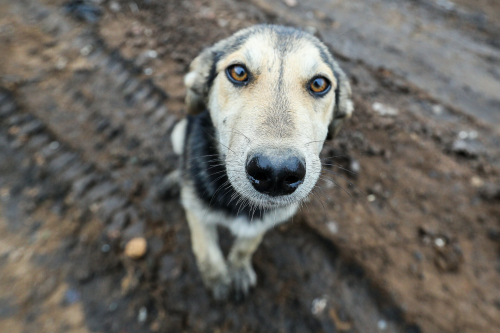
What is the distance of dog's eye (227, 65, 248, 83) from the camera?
83.4 inches

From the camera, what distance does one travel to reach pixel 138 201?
129 inches

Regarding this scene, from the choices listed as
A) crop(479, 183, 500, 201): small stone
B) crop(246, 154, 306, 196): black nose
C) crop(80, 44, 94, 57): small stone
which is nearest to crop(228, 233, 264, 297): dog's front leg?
crop(246, 154, 306, 196): black nose

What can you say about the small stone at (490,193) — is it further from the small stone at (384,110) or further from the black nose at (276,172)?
the black nose at (276,172)

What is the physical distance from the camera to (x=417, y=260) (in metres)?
3.15

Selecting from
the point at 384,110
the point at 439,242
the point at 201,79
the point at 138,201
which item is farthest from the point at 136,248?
the point at 384,110

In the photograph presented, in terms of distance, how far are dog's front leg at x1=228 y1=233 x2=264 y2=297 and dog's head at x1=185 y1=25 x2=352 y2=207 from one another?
1.17 meters

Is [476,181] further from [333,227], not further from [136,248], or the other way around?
[136,248]

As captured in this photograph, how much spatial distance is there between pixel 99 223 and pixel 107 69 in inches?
94.0

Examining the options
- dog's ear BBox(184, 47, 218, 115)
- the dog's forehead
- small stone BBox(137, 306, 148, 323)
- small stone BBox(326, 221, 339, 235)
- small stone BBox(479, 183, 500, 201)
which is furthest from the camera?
small stone BBox(479, 183, 500, 201)

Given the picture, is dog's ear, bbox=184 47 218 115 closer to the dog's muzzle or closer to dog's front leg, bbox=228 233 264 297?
the dog's muzzle

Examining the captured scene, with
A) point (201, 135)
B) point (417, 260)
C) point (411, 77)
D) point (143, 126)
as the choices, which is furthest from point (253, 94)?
point (411, 77)

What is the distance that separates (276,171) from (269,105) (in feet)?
1.95

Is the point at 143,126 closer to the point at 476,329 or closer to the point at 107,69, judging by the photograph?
the point at 107,69

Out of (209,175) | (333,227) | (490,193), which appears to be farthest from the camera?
(490,193)
